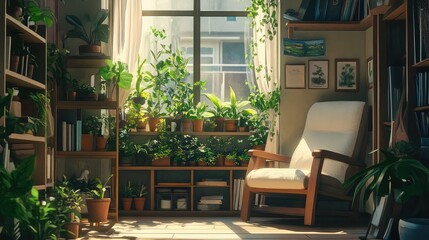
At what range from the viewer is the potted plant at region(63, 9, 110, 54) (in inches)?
268

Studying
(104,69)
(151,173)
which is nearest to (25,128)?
(104,69)

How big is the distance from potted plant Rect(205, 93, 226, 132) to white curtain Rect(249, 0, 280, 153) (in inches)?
16.8

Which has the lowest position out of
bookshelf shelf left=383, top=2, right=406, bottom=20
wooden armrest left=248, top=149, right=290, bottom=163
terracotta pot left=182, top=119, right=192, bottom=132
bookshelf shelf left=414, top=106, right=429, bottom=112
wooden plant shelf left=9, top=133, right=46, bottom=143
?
wooden armrest left=248, top=149, right=290, bottom=163

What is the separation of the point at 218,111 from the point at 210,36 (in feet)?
2.75

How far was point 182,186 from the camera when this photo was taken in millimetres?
7289

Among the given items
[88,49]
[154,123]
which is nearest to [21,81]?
[88,49]

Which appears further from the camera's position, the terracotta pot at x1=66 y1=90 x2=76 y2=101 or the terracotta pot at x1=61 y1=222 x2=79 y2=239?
the terracotta pot at x1=66 y1=90 x2=76 y2=101

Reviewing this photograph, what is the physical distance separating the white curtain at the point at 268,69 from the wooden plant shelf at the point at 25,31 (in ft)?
Result: 8.71

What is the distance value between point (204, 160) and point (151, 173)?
52cm

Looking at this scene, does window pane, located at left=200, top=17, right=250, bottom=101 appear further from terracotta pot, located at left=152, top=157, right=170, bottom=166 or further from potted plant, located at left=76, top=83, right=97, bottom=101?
potted plant, located at left=76, top=83, right=97, bottom=101

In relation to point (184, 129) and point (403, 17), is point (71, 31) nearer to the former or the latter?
point (184, 129)

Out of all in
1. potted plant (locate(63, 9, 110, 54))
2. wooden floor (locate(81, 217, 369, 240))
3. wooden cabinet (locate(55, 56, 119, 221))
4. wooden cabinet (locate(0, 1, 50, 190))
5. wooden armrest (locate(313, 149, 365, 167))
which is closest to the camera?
wooden cabinet (locate(0, 1, 50, 190))

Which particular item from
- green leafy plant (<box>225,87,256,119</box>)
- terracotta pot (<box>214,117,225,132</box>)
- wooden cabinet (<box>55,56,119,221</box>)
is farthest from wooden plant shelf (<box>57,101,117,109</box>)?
green leafy plant (<box>225,87,256,119</box>)

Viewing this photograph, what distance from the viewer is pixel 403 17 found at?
216 inches
